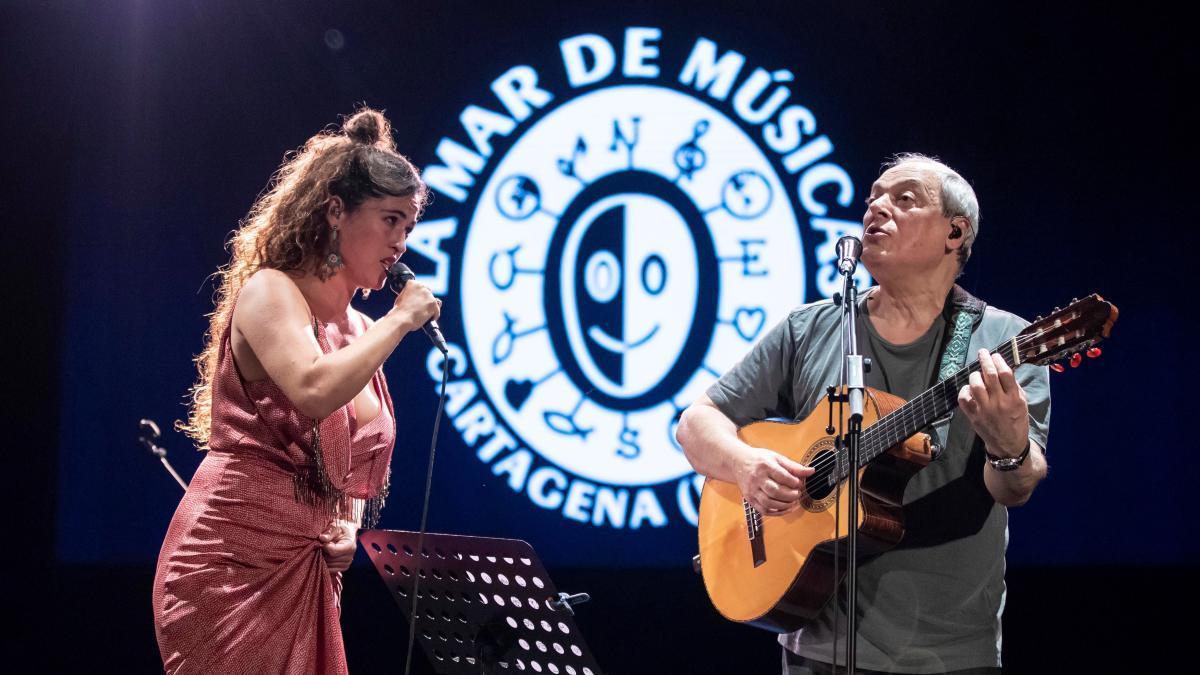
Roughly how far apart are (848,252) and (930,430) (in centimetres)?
43

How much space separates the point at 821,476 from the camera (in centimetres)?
242

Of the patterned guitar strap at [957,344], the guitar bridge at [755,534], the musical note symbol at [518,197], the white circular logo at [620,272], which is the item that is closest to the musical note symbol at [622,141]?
the white circular logo at [620,272]

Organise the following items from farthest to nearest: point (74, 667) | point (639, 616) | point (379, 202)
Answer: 1. point (639, 616)
2. point (74, 667)
3. point (379, 202)

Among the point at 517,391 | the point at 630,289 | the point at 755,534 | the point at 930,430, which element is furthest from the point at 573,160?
the point at 930,430

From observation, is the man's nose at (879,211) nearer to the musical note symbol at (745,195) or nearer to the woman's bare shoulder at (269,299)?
the woman's bare shoulder at (269,299)

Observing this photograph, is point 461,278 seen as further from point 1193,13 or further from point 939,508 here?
point 1193,13

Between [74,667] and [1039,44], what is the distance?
4536 millimetres

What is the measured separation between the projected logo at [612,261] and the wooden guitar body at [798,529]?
149 centimetres

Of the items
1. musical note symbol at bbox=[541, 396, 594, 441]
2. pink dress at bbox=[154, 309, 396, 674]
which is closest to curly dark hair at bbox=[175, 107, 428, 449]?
pink dress at bbox=[154, 309, 396, 674]

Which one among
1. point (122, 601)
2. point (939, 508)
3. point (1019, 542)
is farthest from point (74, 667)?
point (1019, 542)

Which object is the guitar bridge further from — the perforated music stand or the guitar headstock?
the guitar headstock

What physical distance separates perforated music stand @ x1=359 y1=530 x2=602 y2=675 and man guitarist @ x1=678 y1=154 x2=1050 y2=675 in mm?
513

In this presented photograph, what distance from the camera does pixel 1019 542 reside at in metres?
4.34

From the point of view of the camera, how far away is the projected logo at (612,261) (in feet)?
13.8
